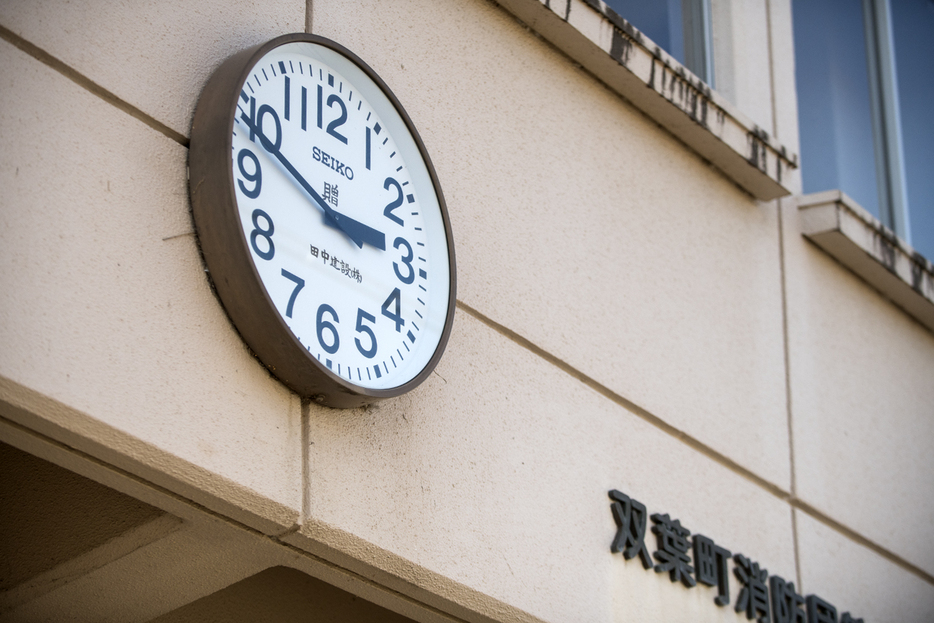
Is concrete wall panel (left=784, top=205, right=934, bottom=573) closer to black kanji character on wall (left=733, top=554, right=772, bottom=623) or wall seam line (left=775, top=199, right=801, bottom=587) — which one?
wall seam line (left=775, top=199, right=801, bottom=587)

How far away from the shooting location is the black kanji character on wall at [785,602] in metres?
3.78

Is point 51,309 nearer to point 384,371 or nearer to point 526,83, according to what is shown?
point 384,371

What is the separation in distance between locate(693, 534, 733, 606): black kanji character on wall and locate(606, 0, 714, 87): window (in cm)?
200

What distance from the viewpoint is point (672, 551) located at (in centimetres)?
Result: 343

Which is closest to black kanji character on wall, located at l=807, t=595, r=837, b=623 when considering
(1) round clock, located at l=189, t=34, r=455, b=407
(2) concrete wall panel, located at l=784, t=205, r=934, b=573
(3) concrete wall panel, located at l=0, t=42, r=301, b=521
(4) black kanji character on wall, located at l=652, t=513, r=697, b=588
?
(2) concrete wall panel, located at l=784, t=205, r=934, b=573

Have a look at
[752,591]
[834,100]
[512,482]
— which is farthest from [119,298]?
[834,100]

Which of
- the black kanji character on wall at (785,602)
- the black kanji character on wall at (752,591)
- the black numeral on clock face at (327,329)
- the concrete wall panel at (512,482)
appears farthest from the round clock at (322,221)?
the black kanji character on wall at (785,602)

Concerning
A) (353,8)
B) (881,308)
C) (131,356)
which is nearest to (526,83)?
(353,8)

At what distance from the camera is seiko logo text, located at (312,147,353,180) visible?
2660mm

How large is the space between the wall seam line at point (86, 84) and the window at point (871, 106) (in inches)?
140

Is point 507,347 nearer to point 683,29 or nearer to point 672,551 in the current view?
point 672,551

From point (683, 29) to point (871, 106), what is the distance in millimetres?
1689

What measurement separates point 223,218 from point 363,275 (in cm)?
43

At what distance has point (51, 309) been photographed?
2082 millimetres
